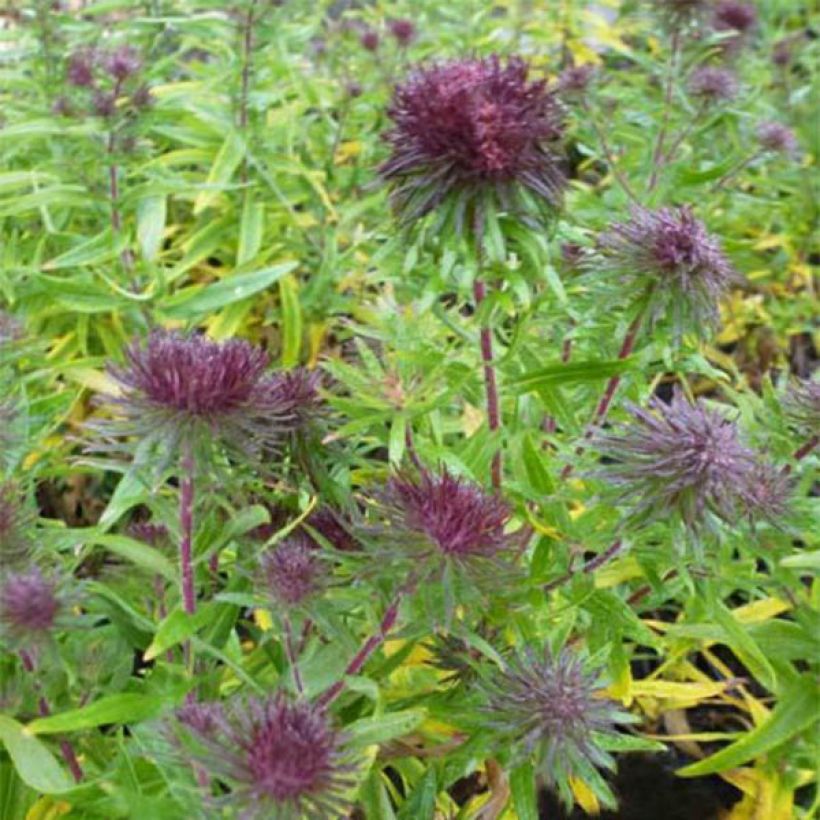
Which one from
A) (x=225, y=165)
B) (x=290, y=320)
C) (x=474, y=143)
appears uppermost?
(x=474, y=143)

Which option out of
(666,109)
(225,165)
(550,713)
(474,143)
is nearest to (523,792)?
(550,713)

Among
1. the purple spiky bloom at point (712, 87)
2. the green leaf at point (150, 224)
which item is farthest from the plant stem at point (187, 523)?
the purple spiky bloom at point (712, 87)

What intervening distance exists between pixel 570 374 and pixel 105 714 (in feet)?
1.75

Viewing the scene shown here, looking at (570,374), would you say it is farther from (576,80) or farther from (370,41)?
(370,41)

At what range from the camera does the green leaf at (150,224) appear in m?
1.83

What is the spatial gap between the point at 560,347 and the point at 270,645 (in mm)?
489

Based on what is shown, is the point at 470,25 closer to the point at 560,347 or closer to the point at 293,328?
the point at 293,328

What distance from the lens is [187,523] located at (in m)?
1.01

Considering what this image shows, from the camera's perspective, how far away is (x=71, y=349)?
2.08 m

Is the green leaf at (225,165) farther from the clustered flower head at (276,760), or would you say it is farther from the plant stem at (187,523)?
the clustered flower head at (276,760)

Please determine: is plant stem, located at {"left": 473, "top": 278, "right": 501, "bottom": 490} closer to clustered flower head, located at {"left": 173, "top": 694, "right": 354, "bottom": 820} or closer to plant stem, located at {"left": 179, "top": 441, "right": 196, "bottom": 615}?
plant stem, located at {"left": 179, "top": 441, "right": 196, "bottom": 615}

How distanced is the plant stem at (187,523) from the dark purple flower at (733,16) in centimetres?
182

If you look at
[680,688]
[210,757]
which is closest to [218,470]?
[210,757]

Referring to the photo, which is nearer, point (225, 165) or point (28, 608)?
point (28, 608)
